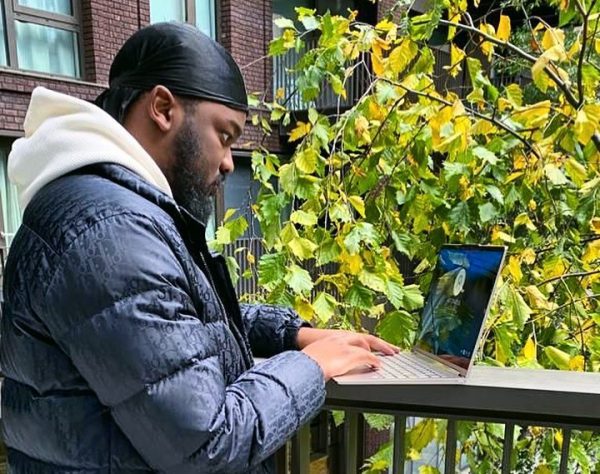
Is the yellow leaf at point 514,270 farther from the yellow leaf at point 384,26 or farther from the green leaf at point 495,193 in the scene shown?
the yellow leaf at point 384,26

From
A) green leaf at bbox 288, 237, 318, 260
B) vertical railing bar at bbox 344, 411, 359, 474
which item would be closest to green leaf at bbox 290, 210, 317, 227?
green leaf at bbox 288, 237, 318, 260

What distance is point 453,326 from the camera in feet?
3.59

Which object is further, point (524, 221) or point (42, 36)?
point (42, 36)

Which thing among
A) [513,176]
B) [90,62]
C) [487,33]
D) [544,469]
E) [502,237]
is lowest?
[544,469]

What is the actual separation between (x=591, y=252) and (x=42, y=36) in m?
5.35

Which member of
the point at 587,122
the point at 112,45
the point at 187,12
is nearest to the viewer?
the point at 587,122

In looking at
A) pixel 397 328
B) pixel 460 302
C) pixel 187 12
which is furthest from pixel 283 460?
pixel 187 12

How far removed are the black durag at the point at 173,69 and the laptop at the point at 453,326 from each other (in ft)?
1.81

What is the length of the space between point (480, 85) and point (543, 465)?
4.79 ft

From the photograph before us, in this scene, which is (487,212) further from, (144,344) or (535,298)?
(144,344)

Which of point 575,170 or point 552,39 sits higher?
point 552,39

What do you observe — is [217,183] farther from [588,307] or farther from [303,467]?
[588,307]

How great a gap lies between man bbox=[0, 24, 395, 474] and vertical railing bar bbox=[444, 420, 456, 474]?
42 cm

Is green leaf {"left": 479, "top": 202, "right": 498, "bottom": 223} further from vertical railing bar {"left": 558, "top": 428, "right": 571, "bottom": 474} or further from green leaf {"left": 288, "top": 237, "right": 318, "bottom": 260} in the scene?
vertical railing bar {"left": 558, "top": 428, "right": 571, "bottom": 474}
